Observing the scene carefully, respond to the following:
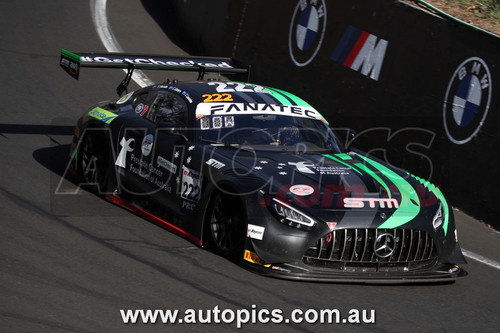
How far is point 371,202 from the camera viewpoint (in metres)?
7.25

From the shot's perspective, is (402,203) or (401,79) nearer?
(402,203)

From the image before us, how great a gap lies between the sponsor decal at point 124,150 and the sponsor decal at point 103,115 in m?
0.49

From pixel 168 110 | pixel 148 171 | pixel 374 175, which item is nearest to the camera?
pixel 374 175

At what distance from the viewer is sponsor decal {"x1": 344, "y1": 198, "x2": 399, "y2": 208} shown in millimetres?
7160

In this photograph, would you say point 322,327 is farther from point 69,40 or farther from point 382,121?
point 69,40

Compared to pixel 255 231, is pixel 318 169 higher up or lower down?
higher up

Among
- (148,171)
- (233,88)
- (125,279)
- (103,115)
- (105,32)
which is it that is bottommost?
(105,32)

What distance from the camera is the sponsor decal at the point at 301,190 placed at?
7191mm

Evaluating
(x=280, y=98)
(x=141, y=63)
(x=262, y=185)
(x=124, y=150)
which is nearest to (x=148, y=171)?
(x=124, y=150)

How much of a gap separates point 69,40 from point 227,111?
8.80 metres

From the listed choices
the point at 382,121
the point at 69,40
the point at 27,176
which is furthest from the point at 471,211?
the point at 69,40

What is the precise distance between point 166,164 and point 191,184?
51 cm

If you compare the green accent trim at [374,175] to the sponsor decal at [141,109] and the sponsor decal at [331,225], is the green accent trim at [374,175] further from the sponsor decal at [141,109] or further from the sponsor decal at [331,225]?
the sponsor decal at [141,109]

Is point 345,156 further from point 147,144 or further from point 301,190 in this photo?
A: point 147,144
